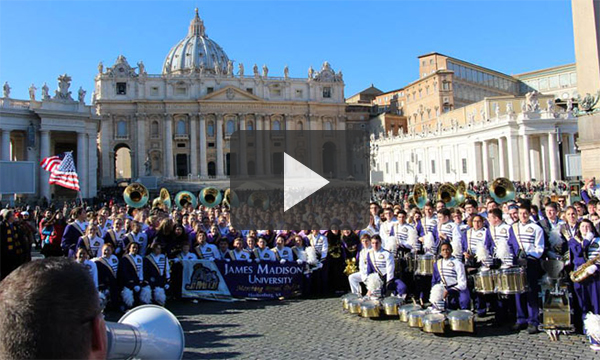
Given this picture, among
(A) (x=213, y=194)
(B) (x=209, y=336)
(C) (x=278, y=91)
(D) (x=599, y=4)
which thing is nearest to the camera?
(B) (x=209, y=336)

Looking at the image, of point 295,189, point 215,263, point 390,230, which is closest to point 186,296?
point 215,263

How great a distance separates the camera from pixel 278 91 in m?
77.3

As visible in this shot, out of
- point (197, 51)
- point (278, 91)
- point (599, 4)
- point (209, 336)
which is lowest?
point (209, 336)

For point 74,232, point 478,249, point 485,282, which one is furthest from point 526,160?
point 74,232

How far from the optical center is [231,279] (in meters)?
9.92

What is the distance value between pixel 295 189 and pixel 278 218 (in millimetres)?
947

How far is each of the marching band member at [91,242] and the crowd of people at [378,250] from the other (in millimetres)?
21

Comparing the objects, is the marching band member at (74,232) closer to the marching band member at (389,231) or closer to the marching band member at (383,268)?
the marching band member at (383,268)

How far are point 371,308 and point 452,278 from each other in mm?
1494

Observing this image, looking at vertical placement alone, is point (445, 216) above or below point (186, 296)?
above

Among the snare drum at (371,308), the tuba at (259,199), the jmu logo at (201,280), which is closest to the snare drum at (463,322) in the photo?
the snare drum at (371,308)

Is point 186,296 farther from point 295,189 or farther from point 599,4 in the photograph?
point 599,4

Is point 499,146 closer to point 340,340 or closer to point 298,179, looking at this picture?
point 298,179

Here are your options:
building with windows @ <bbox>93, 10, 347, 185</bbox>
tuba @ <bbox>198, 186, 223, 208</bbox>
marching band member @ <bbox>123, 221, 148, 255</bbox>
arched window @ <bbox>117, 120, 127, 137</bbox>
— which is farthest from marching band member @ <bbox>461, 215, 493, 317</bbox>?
arched window @ <bbox>117, 120, 127, 137</bbox>
